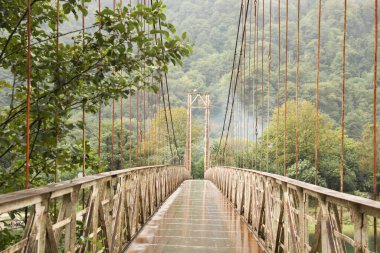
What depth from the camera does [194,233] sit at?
15.3 feet

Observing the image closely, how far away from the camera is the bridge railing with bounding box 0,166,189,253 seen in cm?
168

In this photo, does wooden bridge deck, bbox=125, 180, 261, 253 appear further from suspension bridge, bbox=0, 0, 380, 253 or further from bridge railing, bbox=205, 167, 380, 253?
bridge railing, bbox=205, 167, 380, 253

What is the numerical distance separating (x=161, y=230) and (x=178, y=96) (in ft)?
148

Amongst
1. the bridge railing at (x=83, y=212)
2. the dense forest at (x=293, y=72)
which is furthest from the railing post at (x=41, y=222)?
the dense forest at (x=293, y=72)

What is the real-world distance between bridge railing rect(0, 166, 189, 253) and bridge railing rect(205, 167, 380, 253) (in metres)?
1.25

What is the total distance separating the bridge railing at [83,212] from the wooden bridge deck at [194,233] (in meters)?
0.19

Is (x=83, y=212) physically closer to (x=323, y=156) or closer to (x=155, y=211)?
(x=155, y=211)

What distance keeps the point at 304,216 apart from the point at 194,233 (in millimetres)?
2353

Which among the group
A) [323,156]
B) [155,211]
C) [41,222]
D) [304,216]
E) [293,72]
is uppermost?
[293,72]

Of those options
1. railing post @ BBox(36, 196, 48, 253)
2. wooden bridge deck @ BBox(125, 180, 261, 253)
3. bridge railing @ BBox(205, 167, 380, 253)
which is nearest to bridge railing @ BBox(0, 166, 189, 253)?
railing post @ BBox(36, 196, 48, 253)

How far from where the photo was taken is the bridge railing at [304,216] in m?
1.58

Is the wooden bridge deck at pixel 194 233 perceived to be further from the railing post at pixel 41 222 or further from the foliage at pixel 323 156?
the foliage at pixel 323 156

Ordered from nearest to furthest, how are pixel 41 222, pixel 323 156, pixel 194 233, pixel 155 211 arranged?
pixel 41 222 < pixel 194 233 < pixel 155 211 < pixel 323 156

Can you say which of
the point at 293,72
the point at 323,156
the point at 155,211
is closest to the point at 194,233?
the point at 155,211
